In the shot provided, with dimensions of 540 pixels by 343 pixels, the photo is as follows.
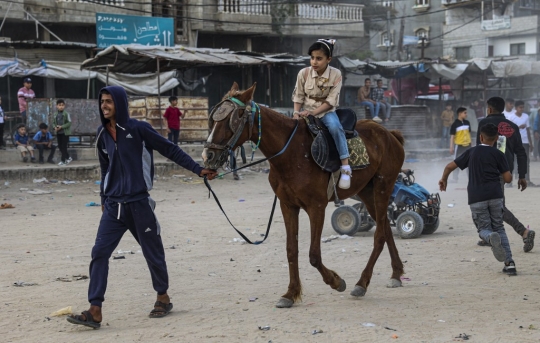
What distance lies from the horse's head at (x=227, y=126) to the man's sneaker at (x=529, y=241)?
4324mm

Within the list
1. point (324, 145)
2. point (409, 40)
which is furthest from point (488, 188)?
point (409, 40)

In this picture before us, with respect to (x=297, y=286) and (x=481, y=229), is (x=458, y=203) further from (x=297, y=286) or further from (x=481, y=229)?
(x=297, y=286)

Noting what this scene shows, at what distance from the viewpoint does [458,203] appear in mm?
14539

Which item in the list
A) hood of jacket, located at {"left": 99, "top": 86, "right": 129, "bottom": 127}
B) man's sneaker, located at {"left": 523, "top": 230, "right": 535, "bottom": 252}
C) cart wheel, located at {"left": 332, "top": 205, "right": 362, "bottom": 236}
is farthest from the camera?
cart wheel, located at {"left": 332, "top": 205, "right": 362, "bottom": 236}

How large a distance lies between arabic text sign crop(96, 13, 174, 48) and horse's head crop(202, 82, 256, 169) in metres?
20.7

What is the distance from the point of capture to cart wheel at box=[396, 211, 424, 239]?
10.4m

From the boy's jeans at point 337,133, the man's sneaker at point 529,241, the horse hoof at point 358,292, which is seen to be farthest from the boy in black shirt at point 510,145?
the boy's jeans at point 337,133

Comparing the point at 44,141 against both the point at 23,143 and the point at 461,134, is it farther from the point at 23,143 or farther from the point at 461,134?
the point at 461,134

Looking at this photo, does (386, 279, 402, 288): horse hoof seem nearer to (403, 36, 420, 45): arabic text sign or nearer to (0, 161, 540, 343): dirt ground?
(0, 161, 540, 343): dirt ground

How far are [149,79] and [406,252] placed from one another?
16.8 metres

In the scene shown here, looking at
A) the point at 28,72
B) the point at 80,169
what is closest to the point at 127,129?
the point at 80,169

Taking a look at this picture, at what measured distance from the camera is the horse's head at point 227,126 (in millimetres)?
6109

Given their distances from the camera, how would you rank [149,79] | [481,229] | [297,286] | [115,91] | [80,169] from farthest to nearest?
[149,79] < [80,169] < [481,229] < [297,286] < [115,91]

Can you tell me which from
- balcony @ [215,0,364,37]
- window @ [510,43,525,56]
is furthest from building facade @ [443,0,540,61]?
balcony @ [215,0,364,37]
